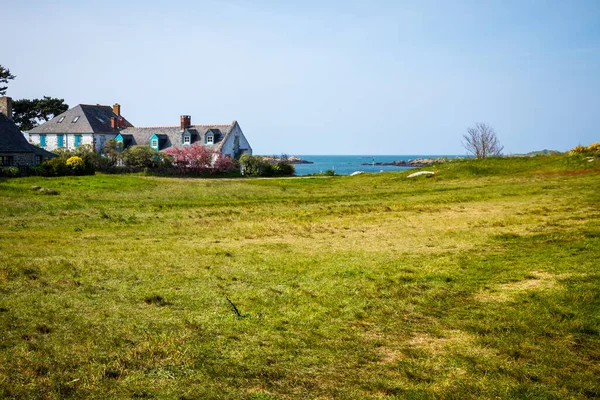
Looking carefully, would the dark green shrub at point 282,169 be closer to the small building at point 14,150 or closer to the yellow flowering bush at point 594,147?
the small building at point 14,150

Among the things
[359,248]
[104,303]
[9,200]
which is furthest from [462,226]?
[9,200]

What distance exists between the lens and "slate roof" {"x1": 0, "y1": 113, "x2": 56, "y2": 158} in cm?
5350

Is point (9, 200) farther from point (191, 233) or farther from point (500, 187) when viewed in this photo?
point (500, 187)

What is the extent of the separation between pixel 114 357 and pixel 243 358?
1740 mm

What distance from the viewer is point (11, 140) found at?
2153 inches

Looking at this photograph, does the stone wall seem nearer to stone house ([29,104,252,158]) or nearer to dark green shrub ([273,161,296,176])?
stone house ([29,104,252,158])

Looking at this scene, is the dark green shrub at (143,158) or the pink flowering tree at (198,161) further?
the pink flowering tree at (198,161)

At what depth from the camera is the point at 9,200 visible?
26.1 meters

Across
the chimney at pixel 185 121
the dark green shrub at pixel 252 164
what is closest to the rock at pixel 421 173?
the dark green shrub at pixel 252 164

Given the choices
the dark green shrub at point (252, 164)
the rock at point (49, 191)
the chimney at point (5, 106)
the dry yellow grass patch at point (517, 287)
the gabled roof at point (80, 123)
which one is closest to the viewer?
the dry yellow grass patch at point (517, 287)

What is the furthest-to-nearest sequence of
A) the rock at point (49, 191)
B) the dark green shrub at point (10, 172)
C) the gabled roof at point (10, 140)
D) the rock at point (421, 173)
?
the gabled roof at point (10, 140) < the dark green shrub at point (10, 172) < the rock at point (421, 173) < the rock at point (49, 191)

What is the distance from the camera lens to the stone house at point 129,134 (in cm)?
7656

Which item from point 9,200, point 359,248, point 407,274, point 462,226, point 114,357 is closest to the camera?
point 114,357

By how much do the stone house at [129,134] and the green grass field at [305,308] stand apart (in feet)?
186
